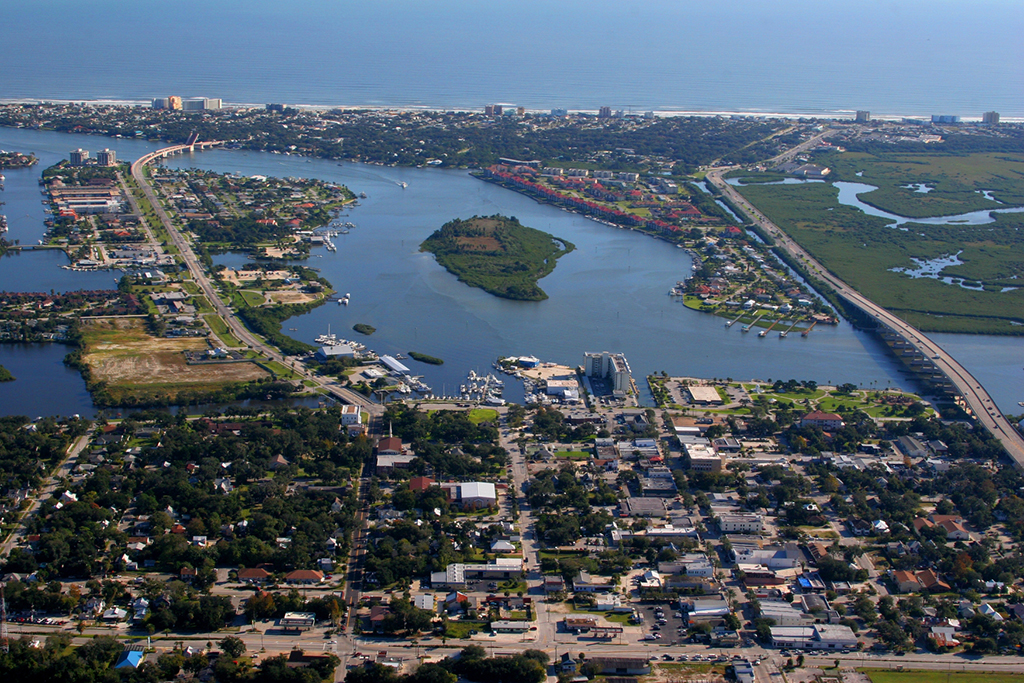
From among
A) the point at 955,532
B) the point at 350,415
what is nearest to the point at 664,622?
the point at 955,532

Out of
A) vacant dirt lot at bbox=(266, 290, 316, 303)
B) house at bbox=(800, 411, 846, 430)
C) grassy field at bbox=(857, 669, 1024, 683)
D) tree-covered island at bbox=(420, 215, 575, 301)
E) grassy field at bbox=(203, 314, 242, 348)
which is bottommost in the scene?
grassy field at bbox=(857, 669, 1024, 683)

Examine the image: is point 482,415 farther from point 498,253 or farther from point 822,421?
point 498,253

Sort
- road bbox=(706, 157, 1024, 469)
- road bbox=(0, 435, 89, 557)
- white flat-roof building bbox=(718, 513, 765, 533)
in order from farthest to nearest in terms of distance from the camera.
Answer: road bbox=(706, 157, 1024, 469) < white flat-roof building bbox=(718, 513, 765, 533) < road bbox=(0, 435, 89, 557)

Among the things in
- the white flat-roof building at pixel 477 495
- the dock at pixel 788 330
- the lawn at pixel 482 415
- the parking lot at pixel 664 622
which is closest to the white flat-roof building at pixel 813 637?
the parking lot at pixel 664 622

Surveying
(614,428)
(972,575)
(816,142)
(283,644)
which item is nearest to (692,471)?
(614,428)

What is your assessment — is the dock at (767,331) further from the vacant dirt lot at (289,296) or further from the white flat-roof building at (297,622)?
the white flat-roof building at (297,622)

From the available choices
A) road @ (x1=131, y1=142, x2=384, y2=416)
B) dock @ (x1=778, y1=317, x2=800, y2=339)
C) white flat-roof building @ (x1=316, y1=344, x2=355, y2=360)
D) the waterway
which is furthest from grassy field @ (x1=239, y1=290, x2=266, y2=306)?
dock @ (x1=778, y1=317, x2=800, y2=339)

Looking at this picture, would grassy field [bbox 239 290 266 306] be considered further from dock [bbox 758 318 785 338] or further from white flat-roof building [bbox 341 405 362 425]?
dock [bbox 758 318 785 338]
